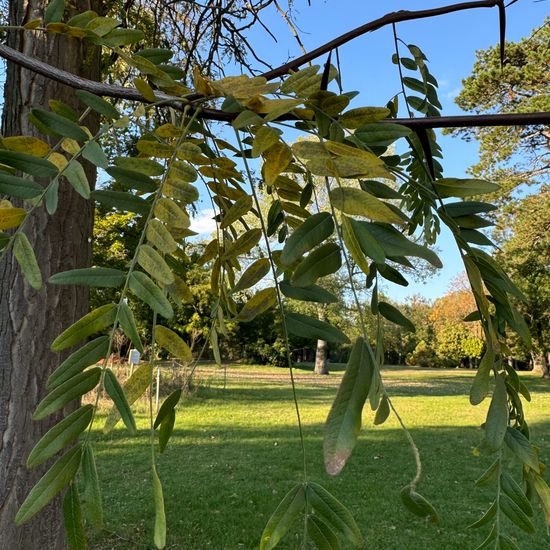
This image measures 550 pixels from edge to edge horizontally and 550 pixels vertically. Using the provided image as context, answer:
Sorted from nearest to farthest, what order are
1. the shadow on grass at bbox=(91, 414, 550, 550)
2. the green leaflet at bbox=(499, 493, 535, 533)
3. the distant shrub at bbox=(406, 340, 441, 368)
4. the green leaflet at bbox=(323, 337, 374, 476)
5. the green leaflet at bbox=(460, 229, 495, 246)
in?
1. the green leaflet at bbox=(323, 337, 374, 476)
2. the green leaflet at bbox=(499, 493, 535, 533)
3. the green leaflet at bbox=(460, 229, 495, 246)
4. the shadow on grass at bbox=(91, 414, 550, 550)
5. the distant shrub at bbox=(406, 340, 441, 368)

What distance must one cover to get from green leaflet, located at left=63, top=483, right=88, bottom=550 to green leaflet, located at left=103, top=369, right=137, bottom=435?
6 cm

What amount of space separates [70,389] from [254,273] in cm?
24

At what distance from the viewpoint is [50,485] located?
0.38 m

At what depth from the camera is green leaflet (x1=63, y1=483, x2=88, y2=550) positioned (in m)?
0.38

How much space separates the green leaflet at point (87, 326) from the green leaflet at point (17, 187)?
131 mm

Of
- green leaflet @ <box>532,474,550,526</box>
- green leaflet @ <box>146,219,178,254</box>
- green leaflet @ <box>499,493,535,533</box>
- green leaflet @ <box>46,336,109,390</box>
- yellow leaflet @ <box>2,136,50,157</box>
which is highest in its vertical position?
yellow leaflet @ <box>2,136,50,157</box>

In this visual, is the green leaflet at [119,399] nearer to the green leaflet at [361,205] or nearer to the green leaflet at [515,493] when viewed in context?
the green leaflet at [361,205]

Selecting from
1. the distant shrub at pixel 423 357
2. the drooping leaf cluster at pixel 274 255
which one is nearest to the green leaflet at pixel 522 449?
the drooping leaf cluster at pixel 274 255

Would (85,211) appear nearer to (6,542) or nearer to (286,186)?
(6,542)

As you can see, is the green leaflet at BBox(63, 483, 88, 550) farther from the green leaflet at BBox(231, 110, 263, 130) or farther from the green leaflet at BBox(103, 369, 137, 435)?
the green leaflet at BBox(231, 110, 263, 130)

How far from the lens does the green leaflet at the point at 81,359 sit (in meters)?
0.42

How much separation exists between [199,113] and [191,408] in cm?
839

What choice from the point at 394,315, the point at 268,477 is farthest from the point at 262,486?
the point at 394,315

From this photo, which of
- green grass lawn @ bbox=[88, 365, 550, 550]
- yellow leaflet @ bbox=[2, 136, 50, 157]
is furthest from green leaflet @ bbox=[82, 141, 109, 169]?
green grass lawn @ bbox=[88, 365, 550, 550]
